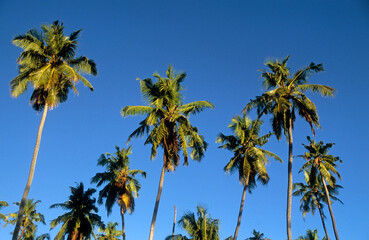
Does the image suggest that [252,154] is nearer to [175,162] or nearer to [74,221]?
[175,162]

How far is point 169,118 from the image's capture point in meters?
19.8

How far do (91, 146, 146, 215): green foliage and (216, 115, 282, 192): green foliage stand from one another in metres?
9.95

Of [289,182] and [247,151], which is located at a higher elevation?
[247,151]

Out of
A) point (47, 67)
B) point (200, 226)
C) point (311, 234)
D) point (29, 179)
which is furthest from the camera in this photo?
point (311, 234)

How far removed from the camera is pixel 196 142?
69.0ft

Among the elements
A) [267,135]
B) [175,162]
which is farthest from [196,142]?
[267,135]

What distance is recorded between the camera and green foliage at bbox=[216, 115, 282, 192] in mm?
25764

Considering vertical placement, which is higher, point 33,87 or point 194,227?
point 33,87

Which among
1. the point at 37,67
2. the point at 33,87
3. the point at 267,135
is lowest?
the point at 33,87

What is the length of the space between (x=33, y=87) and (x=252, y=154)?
1778 centimetres

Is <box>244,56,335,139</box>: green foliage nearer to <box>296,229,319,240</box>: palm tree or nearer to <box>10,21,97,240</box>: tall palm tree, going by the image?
<box>10,21,97,240</box>: tall palm tree

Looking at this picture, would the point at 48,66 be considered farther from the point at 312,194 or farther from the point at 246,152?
the point at 312,194

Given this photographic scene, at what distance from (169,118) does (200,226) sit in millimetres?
11806

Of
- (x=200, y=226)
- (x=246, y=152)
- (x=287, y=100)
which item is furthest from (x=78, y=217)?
(x=287, y=100)
